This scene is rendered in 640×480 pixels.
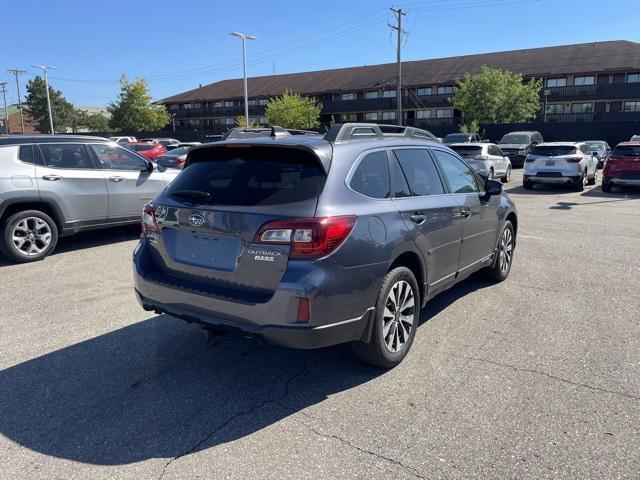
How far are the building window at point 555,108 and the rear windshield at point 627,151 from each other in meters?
37.5

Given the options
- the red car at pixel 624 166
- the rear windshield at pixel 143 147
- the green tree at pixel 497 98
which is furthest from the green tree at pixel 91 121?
the red car at pixel 624 166

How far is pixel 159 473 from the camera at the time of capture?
2.67 m

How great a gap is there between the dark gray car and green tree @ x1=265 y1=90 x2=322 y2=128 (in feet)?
173

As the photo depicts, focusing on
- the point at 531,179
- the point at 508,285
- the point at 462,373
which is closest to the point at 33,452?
the point at 462,373

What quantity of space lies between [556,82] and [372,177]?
5295cm

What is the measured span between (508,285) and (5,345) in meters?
5.21

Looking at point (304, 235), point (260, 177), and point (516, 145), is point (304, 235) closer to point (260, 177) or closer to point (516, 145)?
point (260, 177)

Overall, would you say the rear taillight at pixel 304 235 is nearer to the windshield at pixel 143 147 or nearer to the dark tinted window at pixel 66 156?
the dark tinted window at pixel 66 156

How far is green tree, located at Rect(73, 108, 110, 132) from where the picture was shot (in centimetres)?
10188

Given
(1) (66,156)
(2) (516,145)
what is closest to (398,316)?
(1) (66,156)

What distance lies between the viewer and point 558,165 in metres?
16.5

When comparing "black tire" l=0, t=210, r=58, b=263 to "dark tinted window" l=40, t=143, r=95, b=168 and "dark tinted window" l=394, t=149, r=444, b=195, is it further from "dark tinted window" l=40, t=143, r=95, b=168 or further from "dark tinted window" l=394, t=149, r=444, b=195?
"dark tinted window" l=394, t=149, r=444, b=195

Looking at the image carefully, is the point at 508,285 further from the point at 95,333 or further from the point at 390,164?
the point at 95,333

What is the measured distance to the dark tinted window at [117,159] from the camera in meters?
8.20
